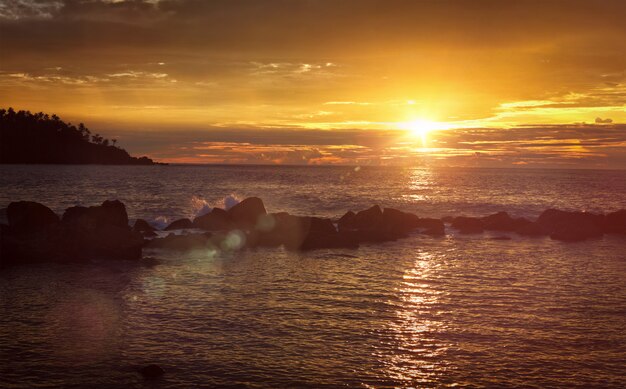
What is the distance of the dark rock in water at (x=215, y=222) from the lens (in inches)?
1864

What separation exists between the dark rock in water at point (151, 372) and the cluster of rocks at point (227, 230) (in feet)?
62.4

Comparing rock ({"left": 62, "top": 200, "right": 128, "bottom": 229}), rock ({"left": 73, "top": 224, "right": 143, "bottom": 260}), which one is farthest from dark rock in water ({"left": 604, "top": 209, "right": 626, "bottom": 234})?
rock ({"left": 62, "top": 200, "right": 128, "bottom": 229})

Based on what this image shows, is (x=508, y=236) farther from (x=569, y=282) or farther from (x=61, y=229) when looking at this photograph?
(x=61, y=229)

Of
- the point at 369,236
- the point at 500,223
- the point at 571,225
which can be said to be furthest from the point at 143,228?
the point at 571,225

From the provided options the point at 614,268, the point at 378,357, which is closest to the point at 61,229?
the point at 378,357

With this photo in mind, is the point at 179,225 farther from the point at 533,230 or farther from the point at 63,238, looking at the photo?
the point at 533,230

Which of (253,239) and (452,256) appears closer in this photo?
(452,256)

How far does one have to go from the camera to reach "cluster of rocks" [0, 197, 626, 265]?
3167 centimetres

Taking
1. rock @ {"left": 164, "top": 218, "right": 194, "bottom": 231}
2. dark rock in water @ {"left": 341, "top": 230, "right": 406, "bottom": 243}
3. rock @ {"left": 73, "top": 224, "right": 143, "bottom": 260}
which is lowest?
dark rock in water @ {"left": 341, "top": 230, "right": 406, "bottom": 243}

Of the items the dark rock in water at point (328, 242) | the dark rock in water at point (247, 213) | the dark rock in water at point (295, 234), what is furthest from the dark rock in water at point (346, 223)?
the dark rock in water at point (328, 242)

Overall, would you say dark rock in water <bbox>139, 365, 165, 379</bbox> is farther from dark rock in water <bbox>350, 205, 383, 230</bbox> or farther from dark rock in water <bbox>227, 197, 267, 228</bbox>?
dark rock in water <bbox>350, 205, 383, 230</bbox>

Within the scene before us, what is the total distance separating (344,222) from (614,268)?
24.1 meters

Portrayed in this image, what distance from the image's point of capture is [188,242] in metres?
37.8

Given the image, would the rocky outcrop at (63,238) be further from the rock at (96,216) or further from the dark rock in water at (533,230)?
the dark rock in water at (533,230)
